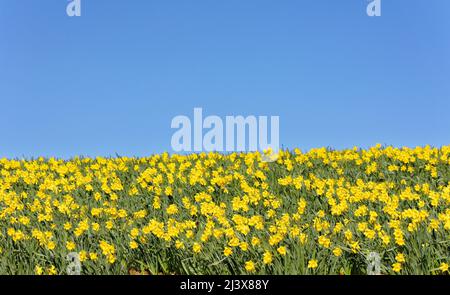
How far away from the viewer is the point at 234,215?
21.6ft

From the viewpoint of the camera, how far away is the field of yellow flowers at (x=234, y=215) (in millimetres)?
5387

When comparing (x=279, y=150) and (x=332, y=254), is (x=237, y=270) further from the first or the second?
(x=279, y=150)

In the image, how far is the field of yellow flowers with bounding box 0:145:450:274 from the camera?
5387 millimetres

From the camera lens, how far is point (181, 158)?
36.5ft
